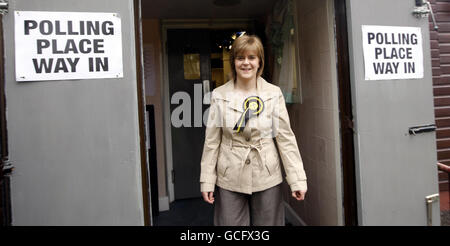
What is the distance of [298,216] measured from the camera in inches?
122

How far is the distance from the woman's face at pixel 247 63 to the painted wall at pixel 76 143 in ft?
2.16

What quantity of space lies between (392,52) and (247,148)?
1.32 meters

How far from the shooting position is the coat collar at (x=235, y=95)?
1.85 metres

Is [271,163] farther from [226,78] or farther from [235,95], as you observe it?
[226,78]

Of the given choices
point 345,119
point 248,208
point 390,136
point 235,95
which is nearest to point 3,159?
point 235,95

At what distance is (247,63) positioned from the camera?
1.81 m

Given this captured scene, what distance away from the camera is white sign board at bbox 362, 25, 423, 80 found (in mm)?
2014

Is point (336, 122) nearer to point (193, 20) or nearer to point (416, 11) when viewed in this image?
point (416, 11)

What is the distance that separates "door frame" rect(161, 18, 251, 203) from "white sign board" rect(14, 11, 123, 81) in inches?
84.5

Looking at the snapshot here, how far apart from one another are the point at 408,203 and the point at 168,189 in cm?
279

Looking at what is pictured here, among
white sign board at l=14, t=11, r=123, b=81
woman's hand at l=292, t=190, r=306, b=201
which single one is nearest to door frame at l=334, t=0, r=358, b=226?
woman's hand at l=292, t=190, r=306, b=201

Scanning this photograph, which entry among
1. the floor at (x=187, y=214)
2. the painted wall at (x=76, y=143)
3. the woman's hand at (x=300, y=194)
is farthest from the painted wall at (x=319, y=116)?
the painted wall at (x=76, y=143)
